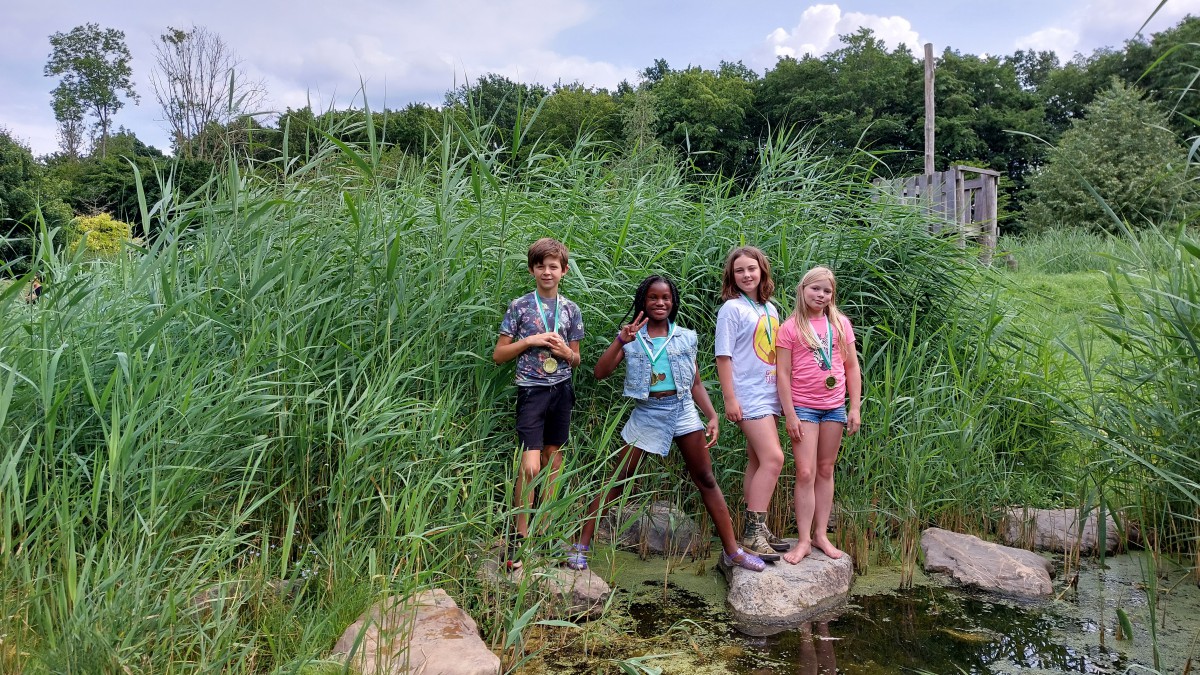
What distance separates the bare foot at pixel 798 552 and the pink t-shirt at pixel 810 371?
0.69m

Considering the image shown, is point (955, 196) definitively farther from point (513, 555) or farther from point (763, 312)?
point (513, 555)

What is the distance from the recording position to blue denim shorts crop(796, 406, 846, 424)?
3934mm

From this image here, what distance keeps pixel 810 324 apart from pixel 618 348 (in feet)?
3.13

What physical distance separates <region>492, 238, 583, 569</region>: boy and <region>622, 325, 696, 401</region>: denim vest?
0.29 meters

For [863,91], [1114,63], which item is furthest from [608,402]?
[1114,63]

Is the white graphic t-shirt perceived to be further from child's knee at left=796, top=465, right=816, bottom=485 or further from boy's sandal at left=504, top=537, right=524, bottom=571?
boy's sandal at left=504, top=537, right=524, bottom=571

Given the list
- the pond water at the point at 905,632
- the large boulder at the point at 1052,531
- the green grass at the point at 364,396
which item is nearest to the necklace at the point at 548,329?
the green grass at the point at 364,396

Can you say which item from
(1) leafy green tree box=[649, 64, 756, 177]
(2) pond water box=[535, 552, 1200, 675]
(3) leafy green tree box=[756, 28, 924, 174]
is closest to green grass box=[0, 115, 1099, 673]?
Answer: (2) pond water box=[535, 552, 1200, 675]

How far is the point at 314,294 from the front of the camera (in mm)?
3693

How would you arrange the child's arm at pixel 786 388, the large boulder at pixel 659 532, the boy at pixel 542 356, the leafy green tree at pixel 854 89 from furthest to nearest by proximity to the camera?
the leafy green tree at pixel 854 89 → the large boulder at pixel 659 532 → the child's arm at pixel 786 388 → the boy at pixel 542 356

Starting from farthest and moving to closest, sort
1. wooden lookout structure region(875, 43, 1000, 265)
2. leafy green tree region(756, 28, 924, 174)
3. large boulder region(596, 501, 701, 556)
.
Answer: leafy green tree region(756, 28, 924, 174)
wooden lookout structure region(875, 43, 1000, 265)
large boulder region(596, 501, 701, 556)

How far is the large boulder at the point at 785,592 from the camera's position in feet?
11.9

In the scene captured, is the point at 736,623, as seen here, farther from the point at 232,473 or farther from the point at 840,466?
the point at 232,473

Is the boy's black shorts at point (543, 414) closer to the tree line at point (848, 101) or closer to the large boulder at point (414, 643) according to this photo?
the large boulder at point (414, 643)
